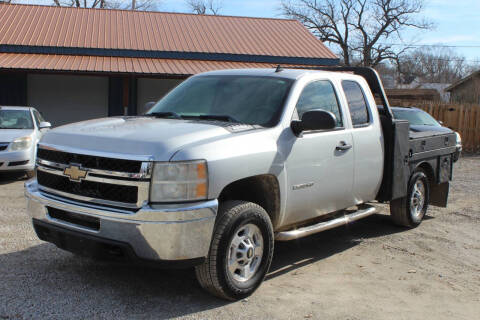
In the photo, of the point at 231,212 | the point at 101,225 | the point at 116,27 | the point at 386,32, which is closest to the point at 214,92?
the point at 231,212

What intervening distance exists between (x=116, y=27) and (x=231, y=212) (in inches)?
758

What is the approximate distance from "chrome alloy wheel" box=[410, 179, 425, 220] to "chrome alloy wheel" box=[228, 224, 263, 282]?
10.6 ft

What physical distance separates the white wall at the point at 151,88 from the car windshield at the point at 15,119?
9.56 metres

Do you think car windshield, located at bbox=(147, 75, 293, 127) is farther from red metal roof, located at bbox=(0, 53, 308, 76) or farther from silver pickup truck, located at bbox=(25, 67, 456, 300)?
red metal roof, located at bbox=(0, 53, 308, 76)

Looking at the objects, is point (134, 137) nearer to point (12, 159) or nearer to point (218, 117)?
point (218, 117)

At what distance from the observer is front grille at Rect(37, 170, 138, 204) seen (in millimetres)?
3809

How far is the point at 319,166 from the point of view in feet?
16.4

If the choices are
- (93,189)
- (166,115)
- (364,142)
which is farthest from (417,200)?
(93,189)

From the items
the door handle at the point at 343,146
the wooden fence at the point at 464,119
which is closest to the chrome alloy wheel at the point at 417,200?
the door handle at the point at 343,146

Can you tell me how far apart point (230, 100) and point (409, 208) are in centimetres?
319

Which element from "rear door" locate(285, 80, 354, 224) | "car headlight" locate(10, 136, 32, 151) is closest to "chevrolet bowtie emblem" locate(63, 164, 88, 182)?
"rear door" locate(285, 80, 354, 224)

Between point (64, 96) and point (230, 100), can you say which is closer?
point (230, 100)

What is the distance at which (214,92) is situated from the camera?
17.3 feet

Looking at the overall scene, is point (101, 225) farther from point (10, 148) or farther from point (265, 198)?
point (10, 148)
